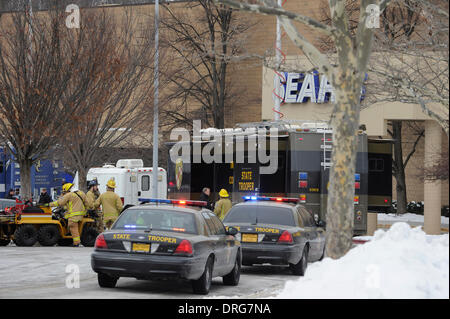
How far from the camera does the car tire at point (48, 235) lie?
2183 cm

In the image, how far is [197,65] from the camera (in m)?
41.2

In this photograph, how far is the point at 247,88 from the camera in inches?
1779

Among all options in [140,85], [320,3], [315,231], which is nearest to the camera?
[315,231]

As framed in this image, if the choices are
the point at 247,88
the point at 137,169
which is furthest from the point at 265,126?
the point at 247,88

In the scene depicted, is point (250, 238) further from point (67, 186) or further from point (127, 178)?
point (127, 178)

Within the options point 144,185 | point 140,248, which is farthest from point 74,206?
point 144,185

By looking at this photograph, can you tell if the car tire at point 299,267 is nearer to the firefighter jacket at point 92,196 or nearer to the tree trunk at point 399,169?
the firefighter jacket at point 92,196

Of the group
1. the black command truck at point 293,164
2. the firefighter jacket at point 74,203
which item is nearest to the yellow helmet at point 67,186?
the firefighter jacket at point 74,203

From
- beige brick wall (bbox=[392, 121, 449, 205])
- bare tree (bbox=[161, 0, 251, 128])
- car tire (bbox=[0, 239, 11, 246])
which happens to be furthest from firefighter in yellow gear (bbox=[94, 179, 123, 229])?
beige brick wall (bbox=[392, 121, 449, 205])

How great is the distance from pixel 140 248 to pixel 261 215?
14.9ft

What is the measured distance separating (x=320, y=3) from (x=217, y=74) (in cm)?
720

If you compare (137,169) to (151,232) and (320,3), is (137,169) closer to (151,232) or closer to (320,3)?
(320,3)

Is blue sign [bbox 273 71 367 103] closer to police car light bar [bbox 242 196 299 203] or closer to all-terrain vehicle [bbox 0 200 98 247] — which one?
all-terrain vehicle [bbox 0 200 98 247]

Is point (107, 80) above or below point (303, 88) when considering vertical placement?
below
